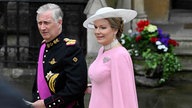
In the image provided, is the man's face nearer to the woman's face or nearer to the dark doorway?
the woman's face

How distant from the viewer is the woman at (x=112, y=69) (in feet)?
11.1

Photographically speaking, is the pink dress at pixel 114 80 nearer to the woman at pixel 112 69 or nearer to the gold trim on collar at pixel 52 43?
the woman at pixel 112 69

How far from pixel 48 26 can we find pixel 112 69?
21.6 inches

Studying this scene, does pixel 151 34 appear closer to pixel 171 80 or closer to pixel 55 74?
pixel 171 80

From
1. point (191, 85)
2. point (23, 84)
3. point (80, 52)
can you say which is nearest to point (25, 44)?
point (23, 84)

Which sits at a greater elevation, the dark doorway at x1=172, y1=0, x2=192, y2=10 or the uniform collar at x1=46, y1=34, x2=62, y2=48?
the uniform collar at x1=46, y1=34, x2=62, y2=48

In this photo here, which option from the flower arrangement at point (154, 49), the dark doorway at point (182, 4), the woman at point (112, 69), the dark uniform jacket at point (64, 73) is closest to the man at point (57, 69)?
the dark uniform jacket at point (64, 73)

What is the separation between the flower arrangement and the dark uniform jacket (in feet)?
13.9

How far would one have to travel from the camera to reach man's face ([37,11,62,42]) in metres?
3.48

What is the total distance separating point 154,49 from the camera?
25.8 ft

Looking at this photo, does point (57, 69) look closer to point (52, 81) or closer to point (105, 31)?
point (52, 81)

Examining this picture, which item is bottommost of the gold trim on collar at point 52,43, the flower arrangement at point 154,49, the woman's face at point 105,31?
the flower arrangement at point 154,49

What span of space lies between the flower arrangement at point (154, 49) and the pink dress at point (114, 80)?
425 centimetres

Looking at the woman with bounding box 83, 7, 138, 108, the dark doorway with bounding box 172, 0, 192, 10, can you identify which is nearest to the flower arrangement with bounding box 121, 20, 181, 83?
the dark doorway with bounding box 172, 0, 192, 10
